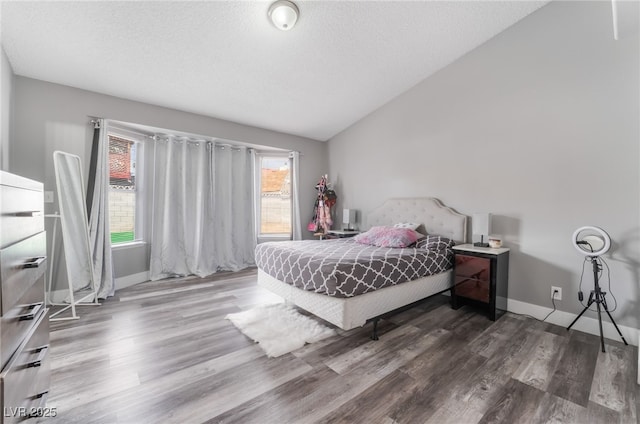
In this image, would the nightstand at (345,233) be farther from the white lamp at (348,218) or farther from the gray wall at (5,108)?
the gray wall at (5,108)

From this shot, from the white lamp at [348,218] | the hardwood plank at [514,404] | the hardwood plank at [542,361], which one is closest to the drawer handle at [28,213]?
the hardwood plank at [514,404]

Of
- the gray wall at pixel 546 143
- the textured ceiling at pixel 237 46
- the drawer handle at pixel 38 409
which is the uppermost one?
the textured ceiling at pixel 237 46

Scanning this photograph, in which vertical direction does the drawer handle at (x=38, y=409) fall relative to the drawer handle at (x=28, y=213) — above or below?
below

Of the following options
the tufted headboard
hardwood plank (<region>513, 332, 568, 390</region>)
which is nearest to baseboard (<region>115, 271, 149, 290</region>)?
the tufted headboard

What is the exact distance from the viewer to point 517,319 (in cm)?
270

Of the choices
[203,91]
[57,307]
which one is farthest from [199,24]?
[57,307]

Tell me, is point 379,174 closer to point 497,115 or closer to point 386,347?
point 497,115

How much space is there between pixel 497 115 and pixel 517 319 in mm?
2272

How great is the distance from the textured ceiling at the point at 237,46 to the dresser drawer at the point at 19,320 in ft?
7.50

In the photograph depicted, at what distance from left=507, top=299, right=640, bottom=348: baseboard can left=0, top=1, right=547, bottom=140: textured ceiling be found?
3.11 meters

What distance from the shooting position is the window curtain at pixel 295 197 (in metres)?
5.03

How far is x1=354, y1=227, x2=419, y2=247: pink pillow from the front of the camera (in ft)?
10.3

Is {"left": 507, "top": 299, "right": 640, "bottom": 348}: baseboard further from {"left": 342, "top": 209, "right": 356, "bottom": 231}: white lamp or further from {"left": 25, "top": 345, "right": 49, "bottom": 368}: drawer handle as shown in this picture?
{"left": 25, "top": 345, "right": 49, "bottom": 368}: drawer handle

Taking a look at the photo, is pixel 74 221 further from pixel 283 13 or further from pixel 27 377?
pixel 283 13
